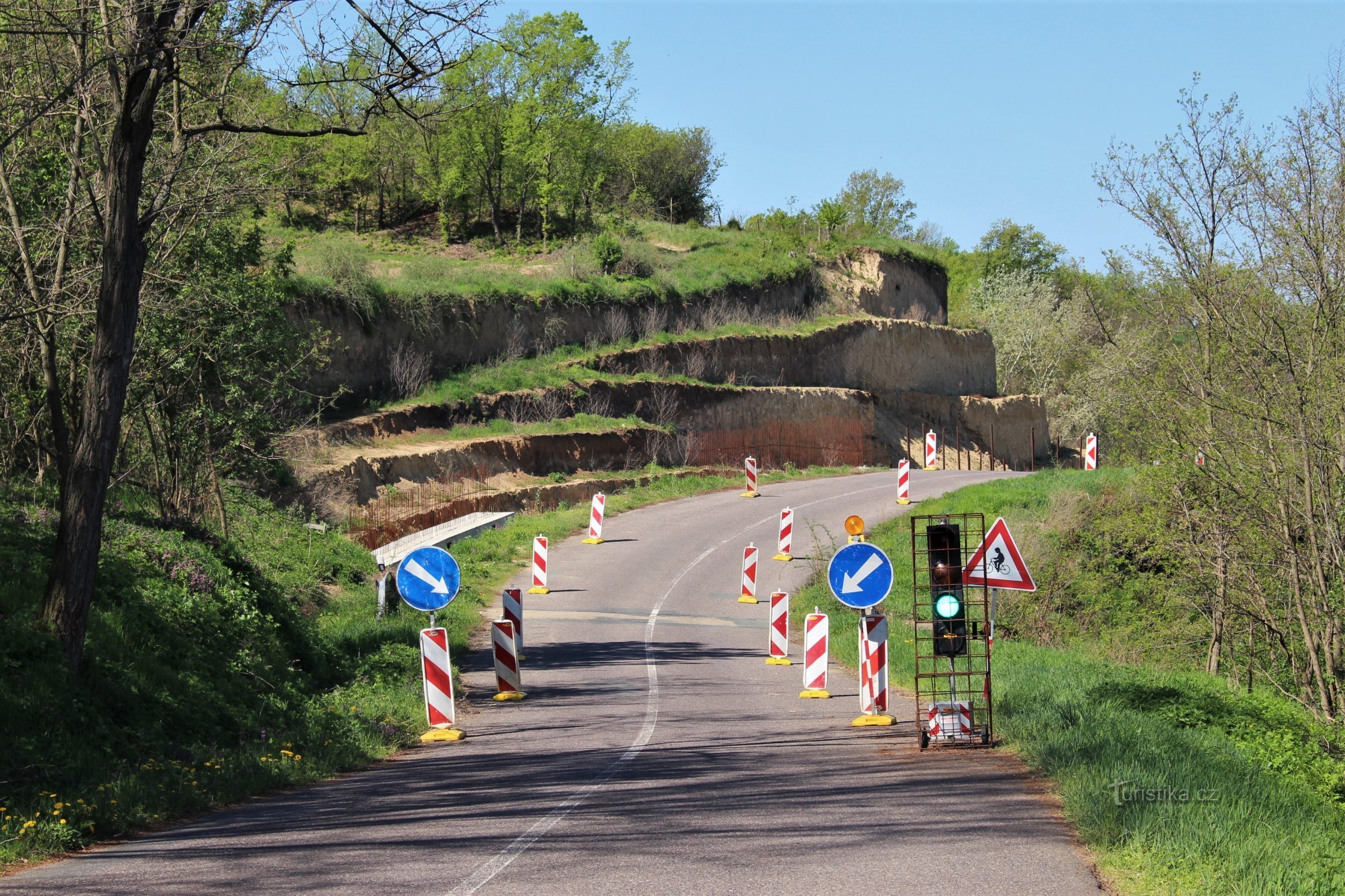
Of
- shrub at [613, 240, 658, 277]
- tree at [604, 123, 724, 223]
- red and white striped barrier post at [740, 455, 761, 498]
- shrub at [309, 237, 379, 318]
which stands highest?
tree at [604, 123, 724, 223]

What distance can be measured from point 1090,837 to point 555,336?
36621 millimetres

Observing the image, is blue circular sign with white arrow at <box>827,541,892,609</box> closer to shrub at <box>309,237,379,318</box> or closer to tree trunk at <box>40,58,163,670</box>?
tree trunk at <box>40,58,163,670</box>

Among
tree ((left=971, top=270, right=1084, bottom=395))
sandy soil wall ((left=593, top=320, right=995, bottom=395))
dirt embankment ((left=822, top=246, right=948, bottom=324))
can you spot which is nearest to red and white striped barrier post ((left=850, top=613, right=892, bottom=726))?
sandy soil wall ((left=593, top=320, right=995, bottom=395))

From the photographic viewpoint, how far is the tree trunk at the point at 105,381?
1043 centimetres

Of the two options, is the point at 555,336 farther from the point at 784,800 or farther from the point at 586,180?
the point at 784,800

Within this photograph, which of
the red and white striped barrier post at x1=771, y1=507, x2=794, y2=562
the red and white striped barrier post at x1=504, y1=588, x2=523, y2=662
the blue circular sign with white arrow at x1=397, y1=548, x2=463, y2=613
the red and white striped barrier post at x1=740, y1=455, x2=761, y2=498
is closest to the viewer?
the blue circular sign with white arrow at x1=397, y1=548, x2=463, y2=613

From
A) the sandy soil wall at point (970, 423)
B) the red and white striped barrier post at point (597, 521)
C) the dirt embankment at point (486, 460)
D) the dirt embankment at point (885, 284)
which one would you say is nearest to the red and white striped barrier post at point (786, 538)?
the red and white striped barrier post at point (597, 521)

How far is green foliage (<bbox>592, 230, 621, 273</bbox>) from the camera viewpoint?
47125mm

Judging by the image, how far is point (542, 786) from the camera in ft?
30.5

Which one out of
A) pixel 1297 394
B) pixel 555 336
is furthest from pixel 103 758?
pixel 555 336

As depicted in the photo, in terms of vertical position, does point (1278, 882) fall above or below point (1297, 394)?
below

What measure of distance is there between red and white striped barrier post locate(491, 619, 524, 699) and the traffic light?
5755mm

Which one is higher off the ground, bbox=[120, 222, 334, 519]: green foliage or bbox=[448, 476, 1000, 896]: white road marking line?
bbox=[120, 222, 334, 519]: green foliage

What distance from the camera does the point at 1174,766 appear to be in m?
8.95
